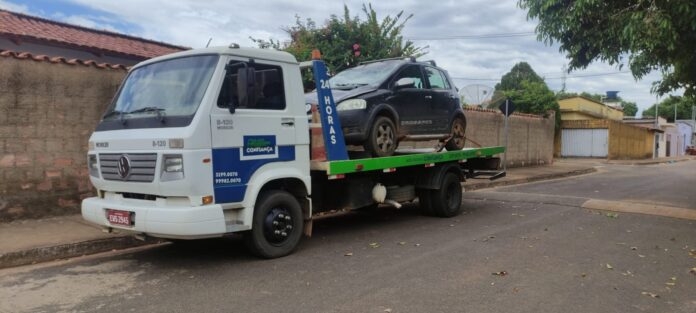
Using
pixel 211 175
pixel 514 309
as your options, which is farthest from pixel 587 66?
pixel 211 175

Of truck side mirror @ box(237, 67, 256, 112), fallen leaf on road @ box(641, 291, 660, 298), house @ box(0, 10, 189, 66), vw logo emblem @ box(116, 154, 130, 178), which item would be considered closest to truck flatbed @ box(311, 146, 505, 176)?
truck side mirror @ box(237, 67, 256, 112)

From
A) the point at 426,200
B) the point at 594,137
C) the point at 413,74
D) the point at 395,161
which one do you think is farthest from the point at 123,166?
the point at 594,137

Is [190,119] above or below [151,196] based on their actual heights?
above

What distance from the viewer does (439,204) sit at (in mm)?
→ 9430

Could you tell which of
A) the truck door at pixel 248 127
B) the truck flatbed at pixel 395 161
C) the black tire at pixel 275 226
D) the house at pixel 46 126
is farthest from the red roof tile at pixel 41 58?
the black tire at pixel 275 226

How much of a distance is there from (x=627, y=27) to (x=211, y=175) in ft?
20.0

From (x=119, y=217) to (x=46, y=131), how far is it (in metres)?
3.39

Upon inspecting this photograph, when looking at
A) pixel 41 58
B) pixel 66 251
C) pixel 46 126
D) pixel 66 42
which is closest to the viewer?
pixel 66 251

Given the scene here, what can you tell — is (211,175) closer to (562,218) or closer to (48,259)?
(48,259)

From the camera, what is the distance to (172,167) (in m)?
5.43

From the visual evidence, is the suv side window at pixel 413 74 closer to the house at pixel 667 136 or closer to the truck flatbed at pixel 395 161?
the truck flatbed at pixel 395 161

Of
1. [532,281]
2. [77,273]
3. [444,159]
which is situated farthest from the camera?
[444,159]

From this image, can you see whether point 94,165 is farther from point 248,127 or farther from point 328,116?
point 328,116

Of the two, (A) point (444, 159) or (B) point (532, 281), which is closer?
(B) point (532, 281)
